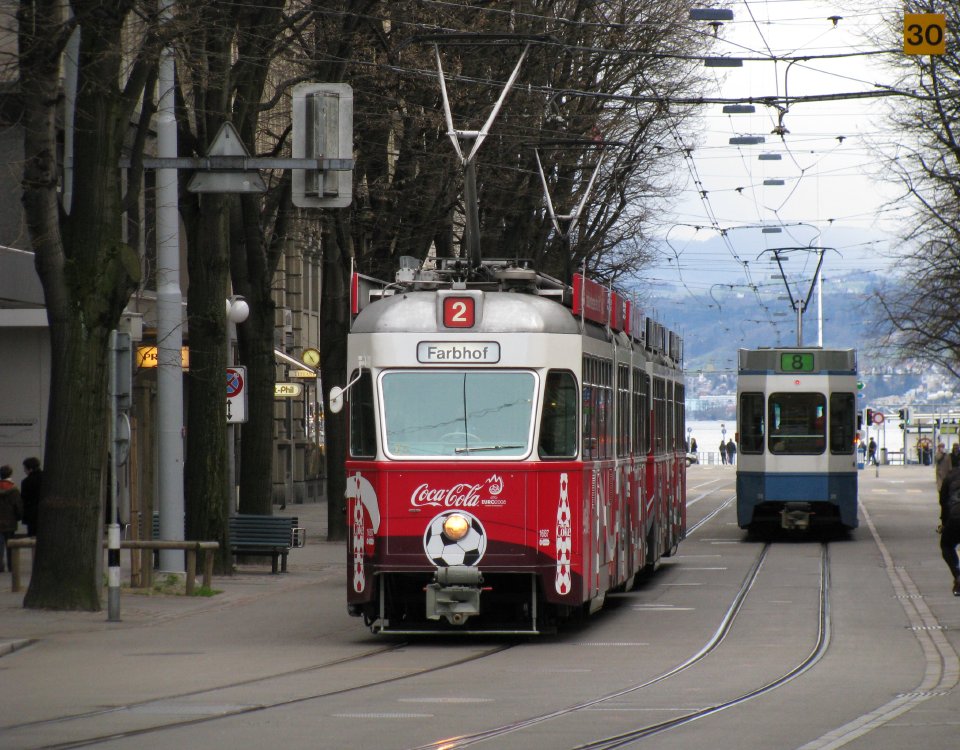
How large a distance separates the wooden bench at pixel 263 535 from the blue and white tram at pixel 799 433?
32.9 ft

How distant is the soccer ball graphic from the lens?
15.6 meters

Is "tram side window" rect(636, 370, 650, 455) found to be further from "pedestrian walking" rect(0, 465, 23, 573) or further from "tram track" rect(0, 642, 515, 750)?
"pedestrian walking" rect(0, 465, 23, 573)

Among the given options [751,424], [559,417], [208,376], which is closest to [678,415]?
[751,424]

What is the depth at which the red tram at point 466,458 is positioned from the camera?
1562 centimetres

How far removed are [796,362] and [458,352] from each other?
17.3 metres

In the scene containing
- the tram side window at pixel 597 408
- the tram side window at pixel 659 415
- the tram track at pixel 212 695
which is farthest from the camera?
the tram side window at pixel 659 415

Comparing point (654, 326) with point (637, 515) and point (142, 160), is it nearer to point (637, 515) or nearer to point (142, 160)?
point (637, 515)

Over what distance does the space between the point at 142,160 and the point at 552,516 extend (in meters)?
6.47

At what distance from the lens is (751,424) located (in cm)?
3253

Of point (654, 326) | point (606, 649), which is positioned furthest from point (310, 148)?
point (654, 326)

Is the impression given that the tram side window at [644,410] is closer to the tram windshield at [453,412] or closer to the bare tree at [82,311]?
the tram windshield at [453,412]

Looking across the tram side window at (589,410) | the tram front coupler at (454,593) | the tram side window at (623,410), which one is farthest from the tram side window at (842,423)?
the tram front coupler at (454,593)

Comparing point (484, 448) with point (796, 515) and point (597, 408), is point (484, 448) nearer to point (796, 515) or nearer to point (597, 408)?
point (597, 408)

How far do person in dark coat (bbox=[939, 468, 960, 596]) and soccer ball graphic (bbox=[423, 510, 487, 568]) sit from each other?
15.8 feet
